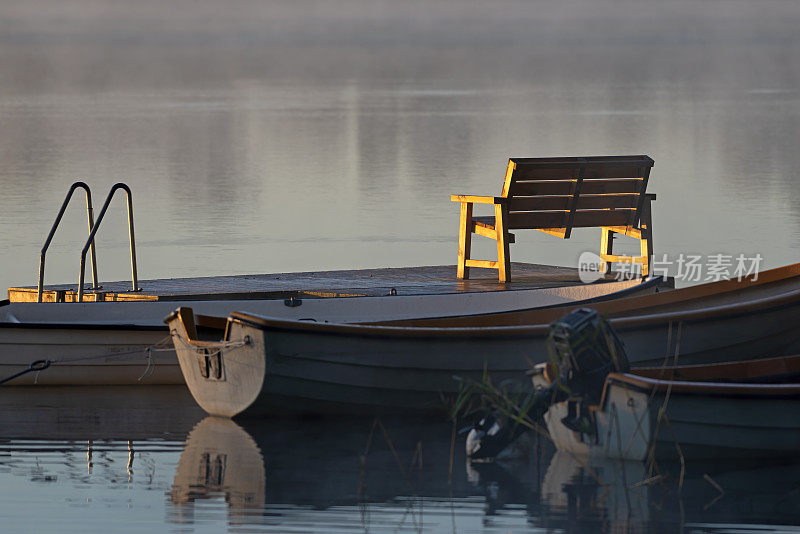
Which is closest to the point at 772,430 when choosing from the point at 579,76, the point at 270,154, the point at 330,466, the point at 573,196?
the point at 330,466

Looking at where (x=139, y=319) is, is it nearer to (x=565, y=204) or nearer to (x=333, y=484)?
(x=333, y=484)

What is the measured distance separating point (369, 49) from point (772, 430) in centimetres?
13170

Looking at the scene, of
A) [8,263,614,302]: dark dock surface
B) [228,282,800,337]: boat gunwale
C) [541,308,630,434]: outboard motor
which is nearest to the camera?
[541,308,630,434]: outboard motor

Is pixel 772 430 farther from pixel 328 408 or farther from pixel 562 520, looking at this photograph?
pixel 328 408

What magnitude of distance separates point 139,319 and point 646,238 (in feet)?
14.3

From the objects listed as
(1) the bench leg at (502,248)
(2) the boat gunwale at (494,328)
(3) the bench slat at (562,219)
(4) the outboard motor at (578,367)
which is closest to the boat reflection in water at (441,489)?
(4) the outboard motor at (578,367)

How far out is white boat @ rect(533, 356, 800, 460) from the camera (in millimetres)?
8758

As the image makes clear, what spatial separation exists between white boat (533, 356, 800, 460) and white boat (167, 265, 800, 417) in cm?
118

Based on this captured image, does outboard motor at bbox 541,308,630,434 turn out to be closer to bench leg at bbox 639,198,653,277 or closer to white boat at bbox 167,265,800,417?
white boat at bbox 167,265,800,417

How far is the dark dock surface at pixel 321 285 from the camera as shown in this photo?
489 inches

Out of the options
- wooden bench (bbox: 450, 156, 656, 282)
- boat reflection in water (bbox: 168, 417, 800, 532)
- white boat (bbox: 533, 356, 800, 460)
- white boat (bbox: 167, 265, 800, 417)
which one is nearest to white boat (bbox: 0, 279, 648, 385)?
white boat (bbox: 167, 265, 800, 417)

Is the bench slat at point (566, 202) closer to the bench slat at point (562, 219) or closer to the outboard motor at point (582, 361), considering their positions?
the bench slat at point (562, 219)

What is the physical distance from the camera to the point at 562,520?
8.08 m

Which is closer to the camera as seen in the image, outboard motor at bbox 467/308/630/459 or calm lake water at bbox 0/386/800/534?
calm lake water at bbox 0/386/800/534
